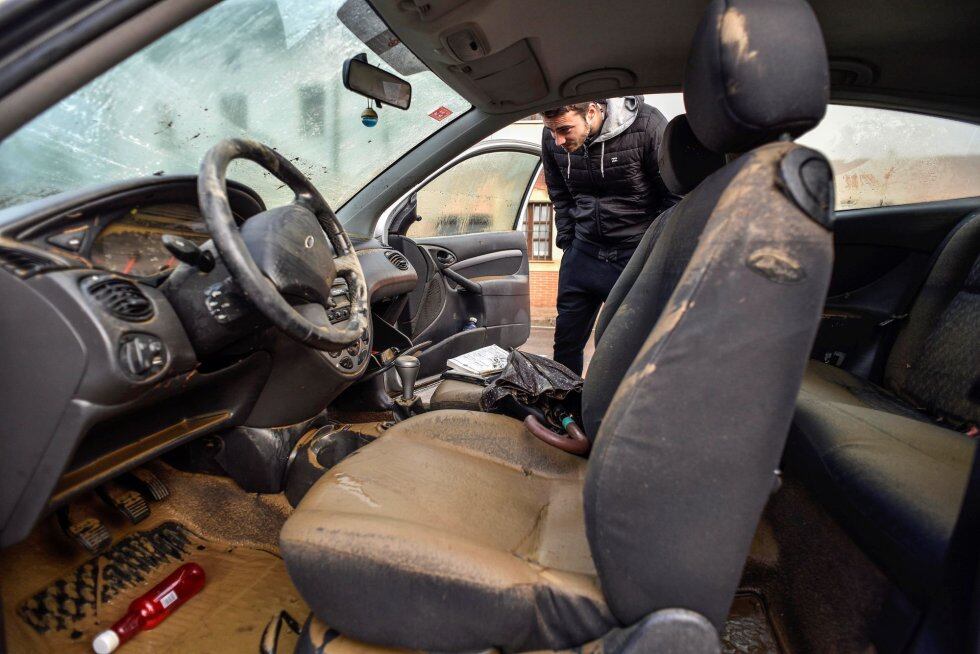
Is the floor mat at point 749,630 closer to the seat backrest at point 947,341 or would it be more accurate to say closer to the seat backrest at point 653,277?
the seat backrest at point 653,277

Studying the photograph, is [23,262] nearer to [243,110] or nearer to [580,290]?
[243,110]

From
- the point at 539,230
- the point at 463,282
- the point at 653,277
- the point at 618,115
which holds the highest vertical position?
the point at 618,115

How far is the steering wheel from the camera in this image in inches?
37.3

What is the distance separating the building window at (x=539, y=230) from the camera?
8.35 meters

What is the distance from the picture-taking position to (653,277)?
0.99 m

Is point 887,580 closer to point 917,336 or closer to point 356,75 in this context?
point 917,336

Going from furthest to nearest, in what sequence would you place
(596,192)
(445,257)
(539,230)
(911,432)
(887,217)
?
1. (539,230)
2. (445,257)
3. (596,192)
4. (887,217)
5. (911,432)

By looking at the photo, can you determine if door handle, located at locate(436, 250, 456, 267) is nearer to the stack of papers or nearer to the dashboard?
the stack of papers

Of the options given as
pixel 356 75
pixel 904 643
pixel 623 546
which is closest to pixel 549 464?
pixel 623 546

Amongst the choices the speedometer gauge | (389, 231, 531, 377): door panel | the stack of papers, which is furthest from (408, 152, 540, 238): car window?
the speedometer gauge

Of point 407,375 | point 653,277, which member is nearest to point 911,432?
point 653,277

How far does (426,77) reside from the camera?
185 centimetres

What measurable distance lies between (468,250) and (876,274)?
6.14 feet

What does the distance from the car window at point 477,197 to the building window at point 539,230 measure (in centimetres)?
518
